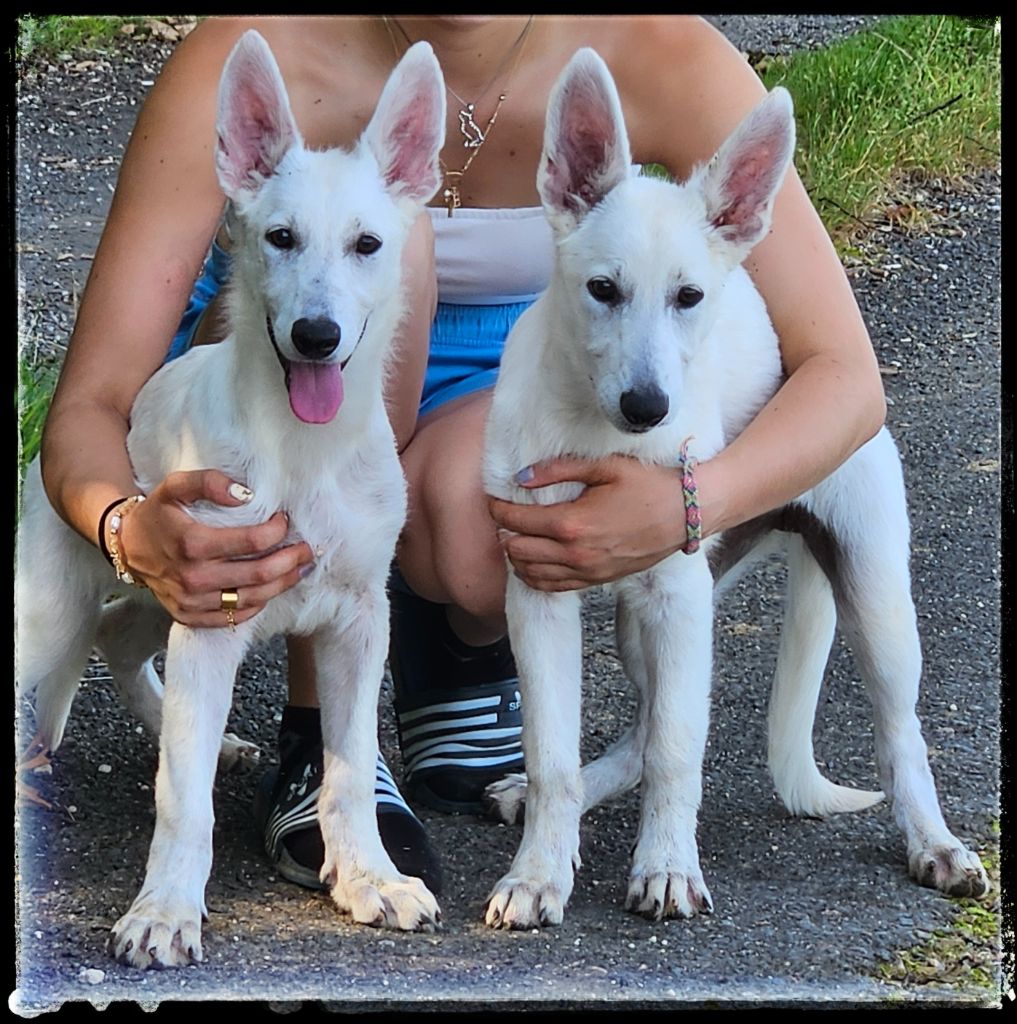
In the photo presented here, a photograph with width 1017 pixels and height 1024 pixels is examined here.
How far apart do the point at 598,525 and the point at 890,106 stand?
1.28m

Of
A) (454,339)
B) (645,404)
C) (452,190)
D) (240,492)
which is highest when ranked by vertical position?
(452,190)

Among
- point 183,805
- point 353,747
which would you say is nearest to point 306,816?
point 353,747

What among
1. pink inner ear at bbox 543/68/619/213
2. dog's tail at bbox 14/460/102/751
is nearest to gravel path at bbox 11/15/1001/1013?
dog's tail at bbox 14/460/102/751

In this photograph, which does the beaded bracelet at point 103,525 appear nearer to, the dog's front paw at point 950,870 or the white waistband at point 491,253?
the white waistband at point 491,253

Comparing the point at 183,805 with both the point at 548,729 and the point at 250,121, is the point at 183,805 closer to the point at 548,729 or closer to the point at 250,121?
the point at 548,729

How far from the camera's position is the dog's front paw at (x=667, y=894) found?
8.86ft

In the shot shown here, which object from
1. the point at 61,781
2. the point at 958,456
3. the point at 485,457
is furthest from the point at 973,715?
the point at 61,781

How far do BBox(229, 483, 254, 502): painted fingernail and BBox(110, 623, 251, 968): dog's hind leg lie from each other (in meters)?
0.21

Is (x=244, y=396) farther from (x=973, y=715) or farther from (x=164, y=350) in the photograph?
(x=973, y=715)

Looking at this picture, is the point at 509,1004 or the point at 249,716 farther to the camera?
the point at 249,716

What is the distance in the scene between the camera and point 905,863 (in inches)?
118

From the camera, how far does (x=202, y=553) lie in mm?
2568

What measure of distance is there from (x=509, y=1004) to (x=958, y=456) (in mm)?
1875

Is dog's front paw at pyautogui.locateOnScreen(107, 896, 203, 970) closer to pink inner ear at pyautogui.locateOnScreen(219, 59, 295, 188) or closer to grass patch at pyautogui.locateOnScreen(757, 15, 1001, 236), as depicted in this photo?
pink inner ear at pyautogui.locateOnScreen(219, 59, 295, 188)
